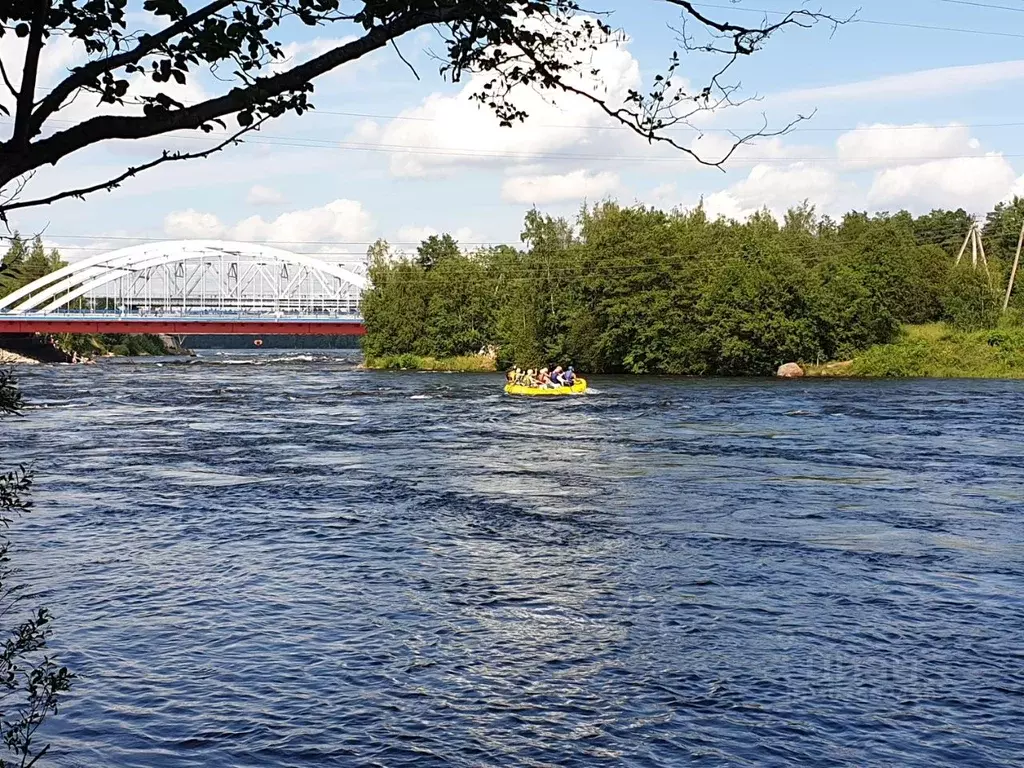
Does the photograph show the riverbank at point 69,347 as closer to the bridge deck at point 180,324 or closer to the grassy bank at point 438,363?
the bridge deck at point 180,324

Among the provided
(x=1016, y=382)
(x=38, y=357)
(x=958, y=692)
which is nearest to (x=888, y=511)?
(x=958, y=692)

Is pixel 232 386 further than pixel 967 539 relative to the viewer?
Yes

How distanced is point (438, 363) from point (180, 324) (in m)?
20.4

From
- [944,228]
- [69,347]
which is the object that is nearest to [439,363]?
[69,347]

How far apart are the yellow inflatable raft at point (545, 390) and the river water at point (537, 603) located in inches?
652

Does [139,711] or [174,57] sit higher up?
[174,57]

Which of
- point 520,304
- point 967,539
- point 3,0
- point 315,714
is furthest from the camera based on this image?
point 520,304

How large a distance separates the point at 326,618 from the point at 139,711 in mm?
2683

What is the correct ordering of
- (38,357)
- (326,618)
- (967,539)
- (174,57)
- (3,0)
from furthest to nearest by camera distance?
(38,357), (967,539), (326,618), (174,57), (3,0)

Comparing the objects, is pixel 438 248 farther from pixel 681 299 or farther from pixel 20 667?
pixel 20 667

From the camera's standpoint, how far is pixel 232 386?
178 ft

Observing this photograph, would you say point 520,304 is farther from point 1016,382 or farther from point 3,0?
point 3,0

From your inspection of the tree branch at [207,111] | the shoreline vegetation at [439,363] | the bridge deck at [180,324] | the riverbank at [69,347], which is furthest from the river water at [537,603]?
the riverbank at [69,347]

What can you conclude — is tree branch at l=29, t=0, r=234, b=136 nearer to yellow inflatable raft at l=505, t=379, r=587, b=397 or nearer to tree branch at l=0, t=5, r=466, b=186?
tree branch at l=0, t=5, r=466, b=186
